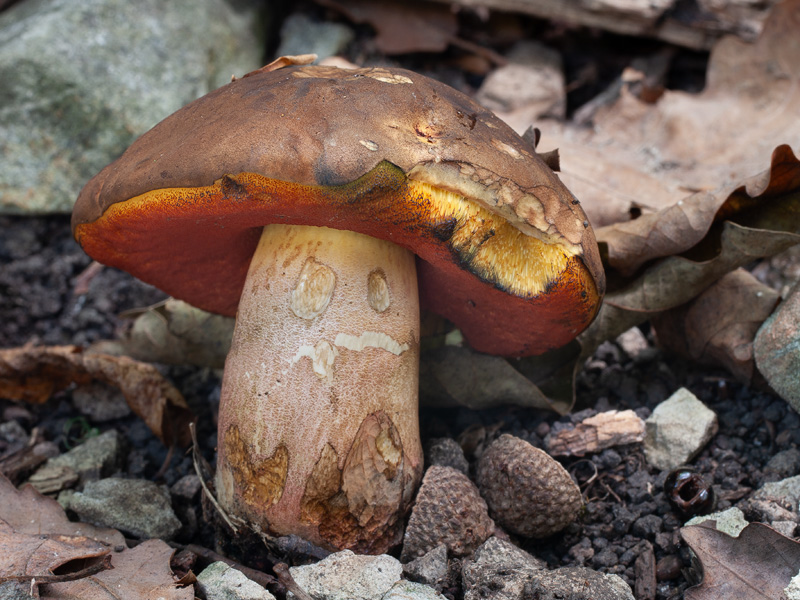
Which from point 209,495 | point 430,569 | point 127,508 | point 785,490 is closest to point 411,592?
point 430,569

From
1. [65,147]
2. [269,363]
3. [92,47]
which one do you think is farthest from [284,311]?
[92,47]

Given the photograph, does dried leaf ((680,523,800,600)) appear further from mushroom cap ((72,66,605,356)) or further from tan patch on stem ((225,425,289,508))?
tan patch on stem ((225,425,289,508))

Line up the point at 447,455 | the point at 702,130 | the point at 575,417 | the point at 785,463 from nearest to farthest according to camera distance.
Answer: the point at 785,463
the point at 447,455
the point at 575,417
the point at 702,130

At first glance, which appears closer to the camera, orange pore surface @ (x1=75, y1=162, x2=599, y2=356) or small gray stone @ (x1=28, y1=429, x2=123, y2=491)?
orange pore surface @ (x1=75, y1=162, x2=599, y2=356)

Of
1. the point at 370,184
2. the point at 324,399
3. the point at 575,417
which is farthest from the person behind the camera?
the point at 575,417

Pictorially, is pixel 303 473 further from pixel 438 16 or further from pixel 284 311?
pixel 438 16

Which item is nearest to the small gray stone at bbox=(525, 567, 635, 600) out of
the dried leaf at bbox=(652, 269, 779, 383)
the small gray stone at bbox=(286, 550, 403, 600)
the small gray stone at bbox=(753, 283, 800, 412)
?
the small gray stone at bbox=(286, 550, 403, 600)

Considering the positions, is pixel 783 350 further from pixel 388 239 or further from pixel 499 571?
pixel 388 239
